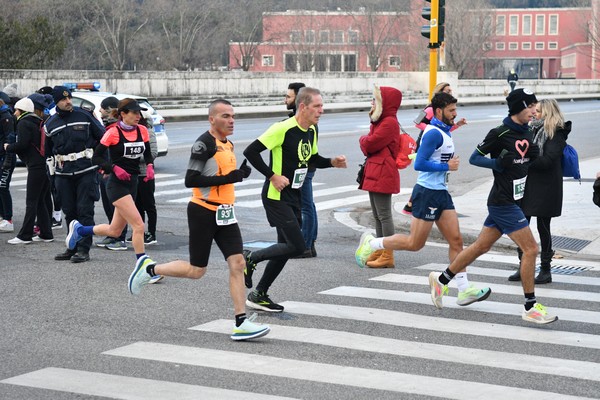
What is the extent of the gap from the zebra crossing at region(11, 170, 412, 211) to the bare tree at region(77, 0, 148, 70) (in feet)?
127

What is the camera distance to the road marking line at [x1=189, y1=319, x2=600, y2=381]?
22.2 feet

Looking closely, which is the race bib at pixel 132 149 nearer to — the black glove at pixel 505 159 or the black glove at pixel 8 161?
the black glove at pixel 8 161

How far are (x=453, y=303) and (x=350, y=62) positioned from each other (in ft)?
247

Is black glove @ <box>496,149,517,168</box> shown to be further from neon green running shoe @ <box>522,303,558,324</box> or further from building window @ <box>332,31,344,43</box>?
building window @ <box>332,31,344,43</box>

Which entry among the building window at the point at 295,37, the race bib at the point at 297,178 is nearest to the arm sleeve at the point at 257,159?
the race bib at the point at 297,178

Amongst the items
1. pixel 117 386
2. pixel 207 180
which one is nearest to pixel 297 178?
pixel 207 180

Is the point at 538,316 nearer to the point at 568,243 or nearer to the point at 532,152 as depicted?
the point at 532,152

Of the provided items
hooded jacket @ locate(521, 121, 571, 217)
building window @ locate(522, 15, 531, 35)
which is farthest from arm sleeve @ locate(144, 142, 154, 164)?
building window @ locate(522, 15, 531, 35)

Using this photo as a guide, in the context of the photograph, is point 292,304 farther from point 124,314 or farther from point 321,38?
point 321,38

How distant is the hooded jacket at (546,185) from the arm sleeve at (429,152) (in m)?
1.61

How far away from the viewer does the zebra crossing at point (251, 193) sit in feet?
52.3

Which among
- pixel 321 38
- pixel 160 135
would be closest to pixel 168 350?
pixel 160 135

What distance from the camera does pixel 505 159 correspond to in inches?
324

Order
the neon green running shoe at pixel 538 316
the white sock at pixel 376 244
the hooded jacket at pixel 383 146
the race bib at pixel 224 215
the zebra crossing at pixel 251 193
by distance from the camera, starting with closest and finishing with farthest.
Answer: the race bib at pixel 224 215 → the neon green running shoe at pixel 538 316 → the white sock at pixel 376 244 → the hooded jacket at pixel 383 146 → the zebra crossing at pixel 251 193
